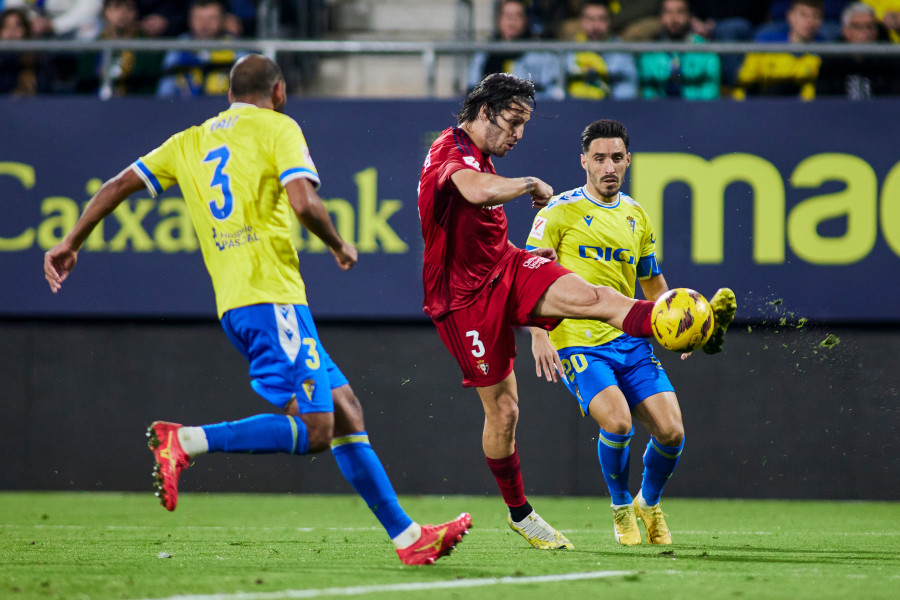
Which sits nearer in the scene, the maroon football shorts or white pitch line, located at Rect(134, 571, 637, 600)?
white pitch line, located at Rect(134, 571, 637, 600)

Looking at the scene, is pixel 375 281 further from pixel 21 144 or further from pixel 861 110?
pixel 861 110

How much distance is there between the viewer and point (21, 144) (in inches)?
374

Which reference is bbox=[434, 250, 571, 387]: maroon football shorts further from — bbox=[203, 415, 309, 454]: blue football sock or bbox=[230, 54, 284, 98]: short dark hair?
bbox=[230, 54, 284, 98]: short dark hair

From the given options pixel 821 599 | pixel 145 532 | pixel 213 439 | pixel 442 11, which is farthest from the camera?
pixel 442 11

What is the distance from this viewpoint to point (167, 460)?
404cm

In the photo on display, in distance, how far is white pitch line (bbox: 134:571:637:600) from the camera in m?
3.57

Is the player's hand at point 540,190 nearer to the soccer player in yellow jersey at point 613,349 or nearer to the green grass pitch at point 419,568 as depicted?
the soccer player in yellow jersey at point 613,349

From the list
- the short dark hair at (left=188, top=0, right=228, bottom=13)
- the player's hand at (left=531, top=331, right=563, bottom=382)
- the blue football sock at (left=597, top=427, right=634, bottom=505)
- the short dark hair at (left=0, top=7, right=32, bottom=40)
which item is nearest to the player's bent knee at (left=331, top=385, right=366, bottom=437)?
the player's hand at (left=531, top=331, right=563, bottom=382)

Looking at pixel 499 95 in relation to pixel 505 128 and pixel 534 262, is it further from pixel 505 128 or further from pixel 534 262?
pixel 534 262

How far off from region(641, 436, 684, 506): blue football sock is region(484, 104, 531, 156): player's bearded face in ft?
6.12

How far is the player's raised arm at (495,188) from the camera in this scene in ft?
15.3

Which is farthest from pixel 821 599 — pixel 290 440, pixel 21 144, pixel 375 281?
pixel 21 144

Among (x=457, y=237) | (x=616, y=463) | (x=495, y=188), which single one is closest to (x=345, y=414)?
(x=495, y=188)

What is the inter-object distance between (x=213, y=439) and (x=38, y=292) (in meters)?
5.97
